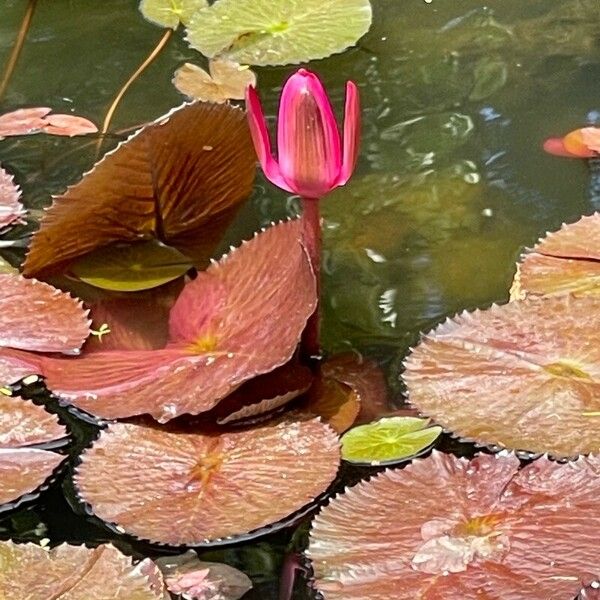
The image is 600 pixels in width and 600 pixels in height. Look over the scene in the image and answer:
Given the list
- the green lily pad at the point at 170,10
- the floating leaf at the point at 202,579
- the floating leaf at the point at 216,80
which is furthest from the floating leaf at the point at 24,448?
the green lily pad at the point at 170,10

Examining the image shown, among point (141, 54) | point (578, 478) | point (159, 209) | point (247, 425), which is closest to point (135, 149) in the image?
point (159, 209)

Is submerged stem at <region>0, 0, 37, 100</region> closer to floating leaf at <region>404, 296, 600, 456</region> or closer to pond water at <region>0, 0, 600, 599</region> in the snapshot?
pond water at <region>0, 0, 600, 599</region>

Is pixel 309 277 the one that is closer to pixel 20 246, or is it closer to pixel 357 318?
pixel 357 318

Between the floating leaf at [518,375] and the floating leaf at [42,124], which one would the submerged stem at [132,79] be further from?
the floating leaf at [518,375]

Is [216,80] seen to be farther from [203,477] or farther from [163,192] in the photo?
[203,477]

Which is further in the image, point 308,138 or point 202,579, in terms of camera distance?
point 308,138

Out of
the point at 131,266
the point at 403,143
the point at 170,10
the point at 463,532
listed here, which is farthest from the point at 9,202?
the point at 463,532

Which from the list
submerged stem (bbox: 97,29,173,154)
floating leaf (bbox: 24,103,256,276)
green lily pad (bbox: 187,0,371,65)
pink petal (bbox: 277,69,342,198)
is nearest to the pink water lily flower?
pink petal (bbox: 277,69,342,198)
